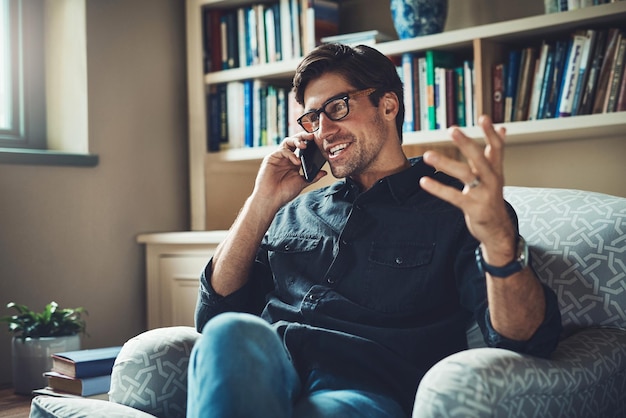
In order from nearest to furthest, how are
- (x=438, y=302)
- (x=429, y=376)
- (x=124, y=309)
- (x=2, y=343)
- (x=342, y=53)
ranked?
(x=429, y=376), (x=438, y=302), (x=342, y=53), (x=2, y=343), (x=124, y=309)

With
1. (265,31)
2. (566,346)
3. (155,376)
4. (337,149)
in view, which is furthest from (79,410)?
(265,31)

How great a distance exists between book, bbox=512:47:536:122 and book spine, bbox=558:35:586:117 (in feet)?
0.37

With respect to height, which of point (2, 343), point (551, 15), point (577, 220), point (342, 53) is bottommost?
point (2, 343)

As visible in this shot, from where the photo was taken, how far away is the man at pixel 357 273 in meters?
1.19

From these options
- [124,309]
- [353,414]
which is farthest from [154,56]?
[353,414]

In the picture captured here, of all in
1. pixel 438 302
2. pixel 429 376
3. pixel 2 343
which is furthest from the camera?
pixel 2 343

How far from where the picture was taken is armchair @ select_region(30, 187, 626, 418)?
116cm

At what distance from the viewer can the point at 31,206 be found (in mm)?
2693

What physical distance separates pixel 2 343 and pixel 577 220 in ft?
6.11

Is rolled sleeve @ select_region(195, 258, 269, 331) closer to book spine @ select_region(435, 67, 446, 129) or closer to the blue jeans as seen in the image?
the blue jeans

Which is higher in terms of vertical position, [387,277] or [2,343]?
[387,277]

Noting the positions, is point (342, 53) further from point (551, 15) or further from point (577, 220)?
point (551, 15)

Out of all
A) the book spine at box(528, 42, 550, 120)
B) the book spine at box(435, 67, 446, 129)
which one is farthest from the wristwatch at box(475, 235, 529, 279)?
the book spine at box(435, 67, 446, 129)

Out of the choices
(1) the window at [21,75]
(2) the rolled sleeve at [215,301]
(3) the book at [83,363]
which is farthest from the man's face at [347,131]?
(1) the window at [21,75]
